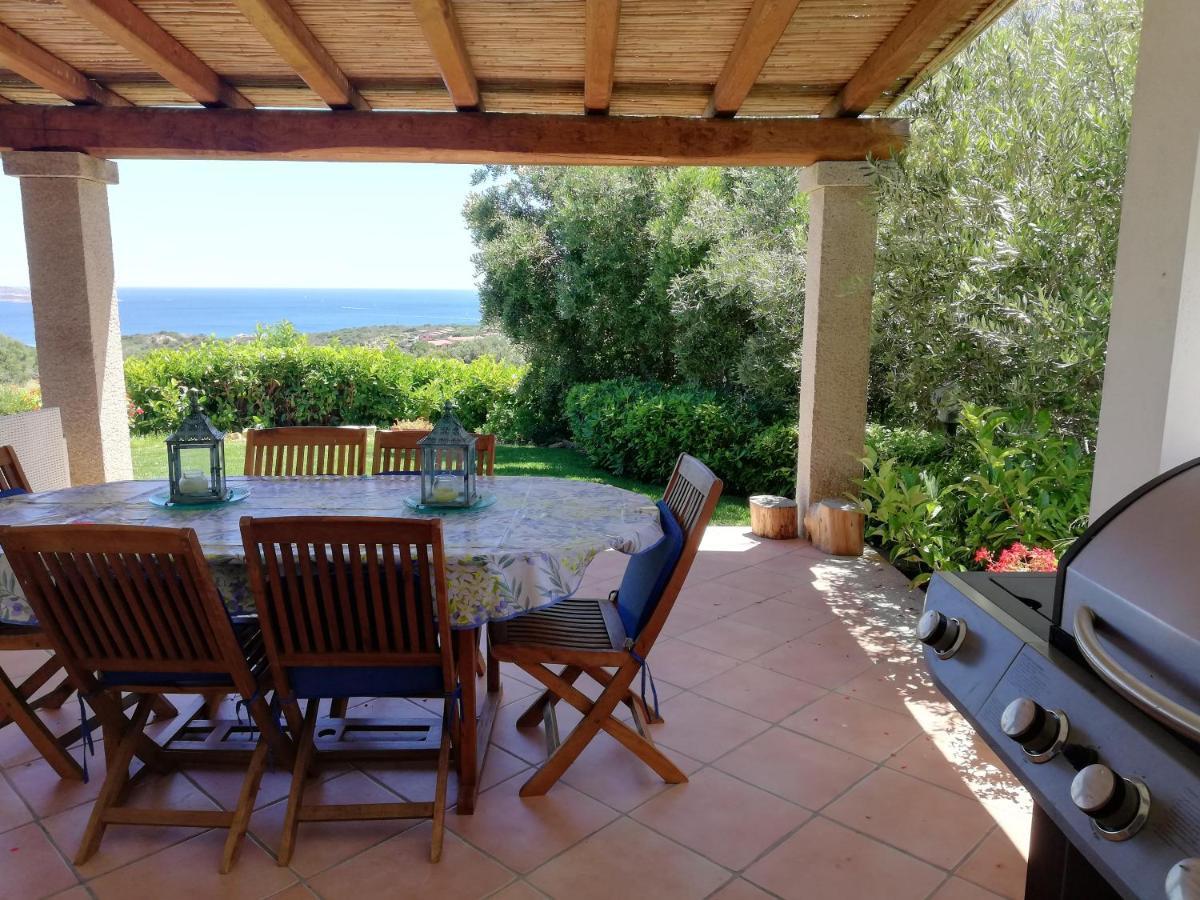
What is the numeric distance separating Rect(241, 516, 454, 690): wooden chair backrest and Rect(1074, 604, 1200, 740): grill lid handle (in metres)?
1.46

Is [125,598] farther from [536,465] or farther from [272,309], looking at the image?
[272,309]

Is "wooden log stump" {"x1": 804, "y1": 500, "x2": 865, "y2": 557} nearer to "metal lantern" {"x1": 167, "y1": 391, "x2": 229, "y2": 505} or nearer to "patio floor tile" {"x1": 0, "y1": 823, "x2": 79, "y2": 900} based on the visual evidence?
"metal lantern" {"x1": 167, "y1": 391, "x2": 229, "y2": 505}

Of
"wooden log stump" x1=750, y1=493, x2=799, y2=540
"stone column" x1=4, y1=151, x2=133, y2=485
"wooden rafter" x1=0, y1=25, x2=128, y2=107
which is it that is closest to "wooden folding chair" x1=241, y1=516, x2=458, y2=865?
"wooden rafter" x1=0, y1=25, x2=128, y2=107

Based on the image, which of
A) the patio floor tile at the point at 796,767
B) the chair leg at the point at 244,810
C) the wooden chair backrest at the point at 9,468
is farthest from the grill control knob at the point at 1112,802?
the wooden chair backrest at the point at 9,468

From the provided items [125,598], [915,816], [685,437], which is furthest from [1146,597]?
[685,437]

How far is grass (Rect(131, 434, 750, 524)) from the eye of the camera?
7.27 metres

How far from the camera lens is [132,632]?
7.51 feet

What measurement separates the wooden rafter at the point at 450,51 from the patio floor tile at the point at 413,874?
10.2 feet

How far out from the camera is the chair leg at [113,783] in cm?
231

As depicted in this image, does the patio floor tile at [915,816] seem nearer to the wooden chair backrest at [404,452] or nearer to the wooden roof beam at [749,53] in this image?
the wooden chair backrest at [404,452]

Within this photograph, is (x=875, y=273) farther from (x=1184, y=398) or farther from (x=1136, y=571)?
(x=1136, y=571)

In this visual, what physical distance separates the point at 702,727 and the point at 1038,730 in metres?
2.13

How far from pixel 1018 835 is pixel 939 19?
316cm

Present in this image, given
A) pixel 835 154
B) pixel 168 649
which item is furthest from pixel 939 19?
pixel 168 649
